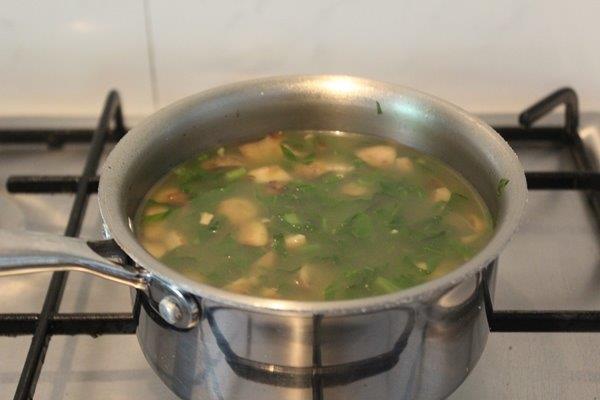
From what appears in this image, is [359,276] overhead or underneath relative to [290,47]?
underneath

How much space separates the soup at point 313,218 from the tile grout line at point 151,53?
287 mm

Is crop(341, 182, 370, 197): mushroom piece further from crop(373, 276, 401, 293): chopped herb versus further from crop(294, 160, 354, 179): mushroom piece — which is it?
crop(373, 276, 401, 293): chopped herb

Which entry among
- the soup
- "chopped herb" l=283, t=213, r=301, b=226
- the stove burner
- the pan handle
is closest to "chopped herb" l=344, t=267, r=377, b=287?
the soup

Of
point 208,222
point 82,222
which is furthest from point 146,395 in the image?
point 82,222

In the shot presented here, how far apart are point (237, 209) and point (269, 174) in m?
0.08

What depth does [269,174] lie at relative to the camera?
102 centimetres

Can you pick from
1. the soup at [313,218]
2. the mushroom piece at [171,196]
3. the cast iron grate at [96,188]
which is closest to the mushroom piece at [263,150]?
the soup at [313,218]

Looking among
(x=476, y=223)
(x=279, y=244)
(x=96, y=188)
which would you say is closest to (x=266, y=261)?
(x=279, y=244)

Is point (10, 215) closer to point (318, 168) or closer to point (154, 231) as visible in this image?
point (154, 231)

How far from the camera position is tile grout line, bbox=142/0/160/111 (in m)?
1.23

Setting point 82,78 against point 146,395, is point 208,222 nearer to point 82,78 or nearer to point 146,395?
point 146,395

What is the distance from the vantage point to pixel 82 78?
50.8 inches

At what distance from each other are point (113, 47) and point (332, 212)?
50 centimetres

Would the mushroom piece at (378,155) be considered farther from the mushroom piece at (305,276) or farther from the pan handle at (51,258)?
the pan handle at (51,258)
